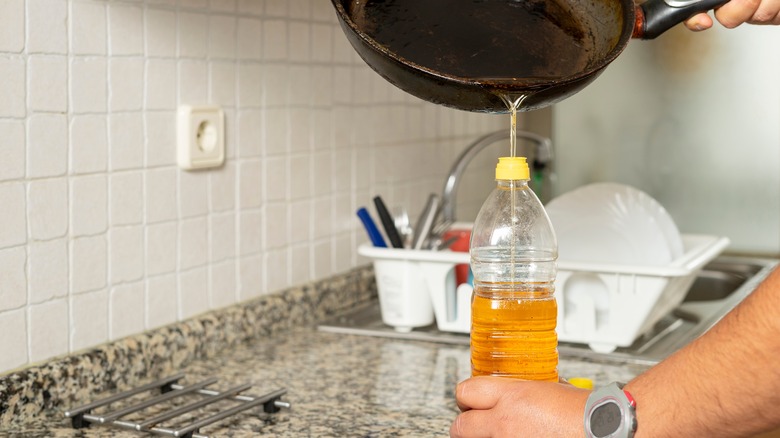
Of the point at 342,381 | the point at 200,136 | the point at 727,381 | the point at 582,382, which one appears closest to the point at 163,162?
the point at 200,136

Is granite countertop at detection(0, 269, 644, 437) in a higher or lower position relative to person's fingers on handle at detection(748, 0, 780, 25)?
lower

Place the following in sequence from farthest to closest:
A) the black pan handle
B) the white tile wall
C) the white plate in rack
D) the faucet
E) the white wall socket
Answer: the faucet
the white plate in rack
the white wall socket
the white tile wall
the black pan handle

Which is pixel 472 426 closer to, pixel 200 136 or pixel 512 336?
pixel 512 336

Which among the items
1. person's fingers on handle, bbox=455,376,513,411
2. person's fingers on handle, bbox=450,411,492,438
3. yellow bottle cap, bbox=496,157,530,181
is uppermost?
yellow bottle cap, bbox=496,157,530,181

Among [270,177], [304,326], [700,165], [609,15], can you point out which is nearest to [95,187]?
[270,177]

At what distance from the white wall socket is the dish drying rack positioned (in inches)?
12.5

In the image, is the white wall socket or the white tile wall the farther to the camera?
the white wall socket

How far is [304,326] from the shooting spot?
1689mm

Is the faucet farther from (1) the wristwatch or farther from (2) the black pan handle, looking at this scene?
(1) the wristwatch

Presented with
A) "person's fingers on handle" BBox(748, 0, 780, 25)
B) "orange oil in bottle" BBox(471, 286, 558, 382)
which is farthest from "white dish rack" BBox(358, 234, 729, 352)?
"person's fingers on handle" BBox(748, 0, 780, 25)

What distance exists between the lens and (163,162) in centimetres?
138

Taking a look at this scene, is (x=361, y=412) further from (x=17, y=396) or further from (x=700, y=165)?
(x=700, y=165)

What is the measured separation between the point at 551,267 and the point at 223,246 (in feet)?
1.78

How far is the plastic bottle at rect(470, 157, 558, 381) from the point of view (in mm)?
1124
